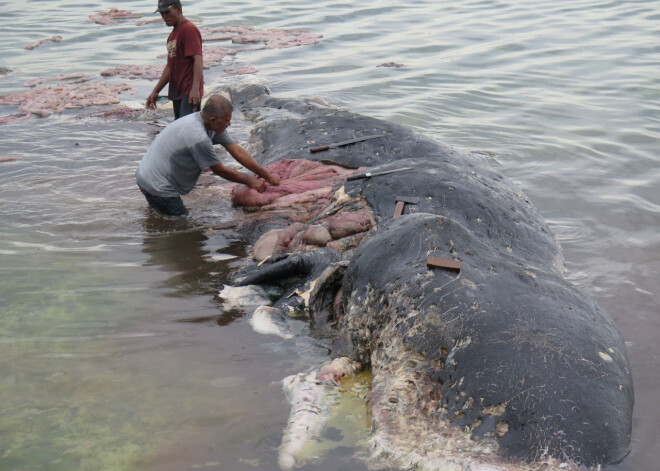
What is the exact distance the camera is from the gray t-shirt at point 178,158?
705 cm

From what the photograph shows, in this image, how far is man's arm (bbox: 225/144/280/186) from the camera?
7090mm

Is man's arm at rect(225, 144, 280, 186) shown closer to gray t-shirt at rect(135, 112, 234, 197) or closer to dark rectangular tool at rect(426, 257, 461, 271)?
gray t-shirt at rect(135, 112, 234, 197)

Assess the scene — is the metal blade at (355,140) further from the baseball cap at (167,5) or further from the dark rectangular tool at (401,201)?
the baseball cap at (167,5)

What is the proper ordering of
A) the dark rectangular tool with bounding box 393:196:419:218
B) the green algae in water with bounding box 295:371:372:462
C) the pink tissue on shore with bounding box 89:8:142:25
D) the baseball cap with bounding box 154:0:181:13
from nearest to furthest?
the green algae in water with bounding box 295:371:372:462 → the dark rectangular tool with bounding box 393:196:419:218 → the baseball cap with bounding box 154:0:181:13 → the pink tissue on shore with bounding box 89:8:142:25

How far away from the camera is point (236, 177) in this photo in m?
7.12

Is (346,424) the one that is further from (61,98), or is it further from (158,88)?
(61,98)

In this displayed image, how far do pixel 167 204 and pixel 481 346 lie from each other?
4.50m

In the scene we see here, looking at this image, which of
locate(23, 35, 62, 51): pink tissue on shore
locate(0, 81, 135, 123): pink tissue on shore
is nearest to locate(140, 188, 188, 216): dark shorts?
locate(0, 81, 135, 123): pink tissue on shore

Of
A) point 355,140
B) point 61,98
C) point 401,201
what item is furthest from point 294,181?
point 61,98

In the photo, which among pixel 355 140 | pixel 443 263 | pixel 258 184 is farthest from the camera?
pixel 355 140

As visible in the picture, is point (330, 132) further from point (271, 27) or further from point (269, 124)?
point (271, 27)

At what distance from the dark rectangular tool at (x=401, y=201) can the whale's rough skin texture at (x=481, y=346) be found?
1.26ft

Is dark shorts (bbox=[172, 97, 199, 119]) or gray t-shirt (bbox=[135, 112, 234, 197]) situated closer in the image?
gray t-shirt (bbox=[135, 112, 234, 197])

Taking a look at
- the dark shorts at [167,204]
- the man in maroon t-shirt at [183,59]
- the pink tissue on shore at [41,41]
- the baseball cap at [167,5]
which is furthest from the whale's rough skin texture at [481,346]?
the pink tissue on shore at [41,41]
